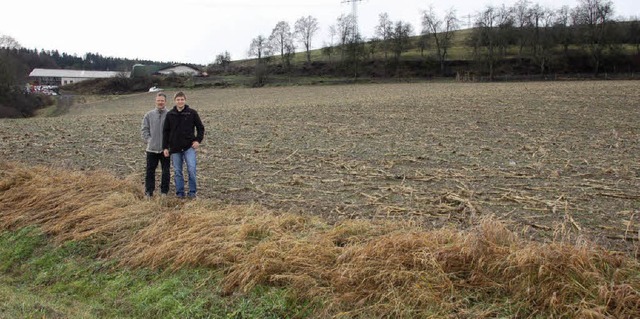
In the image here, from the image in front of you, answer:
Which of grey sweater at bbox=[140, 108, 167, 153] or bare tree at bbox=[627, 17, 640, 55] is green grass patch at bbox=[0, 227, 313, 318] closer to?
grey sweater at bbox=[140, 108, 167, 153]

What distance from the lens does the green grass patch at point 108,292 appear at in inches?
192

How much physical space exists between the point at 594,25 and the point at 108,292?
90054 millimetres

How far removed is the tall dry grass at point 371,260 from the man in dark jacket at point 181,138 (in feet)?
3.84

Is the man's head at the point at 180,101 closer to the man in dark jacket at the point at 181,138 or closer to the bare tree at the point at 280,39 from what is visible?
the man in dark jacket at the point at 181,138

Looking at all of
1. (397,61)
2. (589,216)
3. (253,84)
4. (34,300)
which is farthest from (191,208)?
(397,61)

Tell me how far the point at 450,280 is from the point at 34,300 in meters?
4.88

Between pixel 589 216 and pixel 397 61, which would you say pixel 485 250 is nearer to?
pixel 589 216

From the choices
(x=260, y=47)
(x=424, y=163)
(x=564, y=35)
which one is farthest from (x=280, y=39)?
(x=424, y=163)

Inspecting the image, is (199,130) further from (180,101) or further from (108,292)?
(108,292)

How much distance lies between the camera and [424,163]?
12008mm

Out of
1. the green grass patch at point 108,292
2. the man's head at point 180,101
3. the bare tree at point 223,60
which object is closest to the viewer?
the green grass patch at point 108,292

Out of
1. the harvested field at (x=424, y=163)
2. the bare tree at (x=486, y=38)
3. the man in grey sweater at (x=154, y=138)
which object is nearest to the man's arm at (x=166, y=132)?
the man in grey sweater at (x=154, y=138)

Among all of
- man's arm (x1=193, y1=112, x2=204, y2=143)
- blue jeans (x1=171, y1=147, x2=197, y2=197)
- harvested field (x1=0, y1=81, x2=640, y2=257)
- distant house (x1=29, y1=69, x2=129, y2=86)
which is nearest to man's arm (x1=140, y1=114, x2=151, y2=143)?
blue jeans (x1=171, y1=147, x2=197, y2=197)

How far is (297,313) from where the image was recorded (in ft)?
15.5
